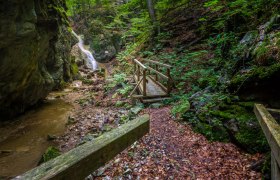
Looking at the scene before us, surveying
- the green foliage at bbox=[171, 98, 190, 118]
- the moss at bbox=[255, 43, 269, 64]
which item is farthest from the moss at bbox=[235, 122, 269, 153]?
the green foliage at bbox=[171, 98, 190, 118]

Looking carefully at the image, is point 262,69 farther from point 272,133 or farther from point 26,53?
point 26,53

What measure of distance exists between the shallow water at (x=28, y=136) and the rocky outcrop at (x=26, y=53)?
1.04m

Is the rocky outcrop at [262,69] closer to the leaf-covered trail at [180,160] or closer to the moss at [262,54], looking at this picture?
the moss at [262,54]

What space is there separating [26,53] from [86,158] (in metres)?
8.99

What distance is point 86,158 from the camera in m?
1.25

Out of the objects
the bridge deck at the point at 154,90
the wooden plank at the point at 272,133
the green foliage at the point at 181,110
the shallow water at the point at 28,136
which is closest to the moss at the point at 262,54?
the wooden plank at the point at 272,133

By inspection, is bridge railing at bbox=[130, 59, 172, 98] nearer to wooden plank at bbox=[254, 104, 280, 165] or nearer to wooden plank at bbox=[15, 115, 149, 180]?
wooden plank at bbox=[254, 104, 280, 165]

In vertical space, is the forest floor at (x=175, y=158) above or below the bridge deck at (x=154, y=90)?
below

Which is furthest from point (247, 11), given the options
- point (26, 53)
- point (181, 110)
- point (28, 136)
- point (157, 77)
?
point (28, 136)

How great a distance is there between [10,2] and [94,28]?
18644mm

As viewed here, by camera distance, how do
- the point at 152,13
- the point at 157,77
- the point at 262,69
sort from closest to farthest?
the point at 262,69, the point at 157,77, the point at 152,13

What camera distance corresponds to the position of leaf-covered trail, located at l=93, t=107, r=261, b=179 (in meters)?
3.75

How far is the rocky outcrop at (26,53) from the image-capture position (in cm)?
703

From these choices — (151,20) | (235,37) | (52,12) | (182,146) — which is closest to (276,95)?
(182,146)
